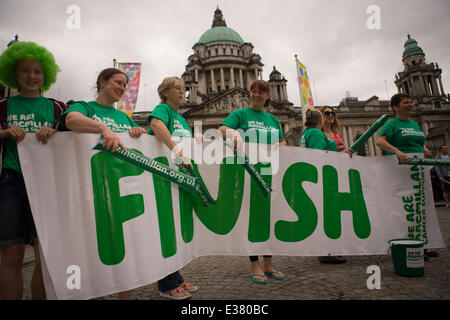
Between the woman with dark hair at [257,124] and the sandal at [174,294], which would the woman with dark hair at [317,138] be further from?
the sandal at [174,294]

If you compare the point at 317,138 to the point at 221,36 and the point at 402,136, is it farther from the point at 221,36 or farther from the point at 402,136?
the point at 221,36

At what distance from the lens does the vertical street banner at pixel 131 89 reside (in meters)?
8.55

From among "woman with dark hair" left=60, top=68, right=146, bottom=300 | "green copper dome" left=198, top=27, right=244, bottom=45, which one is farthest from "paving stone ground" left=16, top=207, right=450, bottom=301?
"green copper dome" left=198, top=27, right=244, bottom=45

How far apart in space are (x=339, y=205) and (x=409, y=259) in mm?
849

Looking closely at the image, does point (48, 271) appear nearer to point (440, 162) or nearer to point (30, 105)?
point (30, 105)

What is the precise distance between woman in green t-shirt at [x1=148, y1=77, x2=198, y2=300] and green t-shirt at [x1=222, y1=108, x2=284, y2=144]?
0.59m

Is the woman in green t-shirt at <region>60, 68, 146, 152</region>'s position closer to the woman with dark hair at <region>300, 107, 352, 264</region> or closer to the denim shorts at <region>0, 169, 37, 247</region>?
the denim shorts at <region>0, 169, 37, 247</region>

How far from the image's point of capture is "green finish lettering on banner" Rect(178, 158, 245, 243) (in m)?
2.65

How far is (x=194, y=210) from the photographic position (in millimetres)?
2650

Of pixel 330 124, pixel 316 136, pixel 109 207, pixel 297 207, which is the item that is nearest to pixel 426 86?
pixel 330 124

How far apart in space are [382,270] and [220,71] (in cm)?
5414

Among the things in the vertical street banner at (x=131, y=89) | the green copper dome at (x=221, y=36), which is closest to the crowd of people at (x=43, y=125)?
the vertical street banner at (x=131, y=89)

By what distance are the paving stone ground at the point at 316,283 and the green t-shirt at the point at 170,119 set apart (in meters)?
1.59

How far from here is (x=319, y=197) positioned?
119 inches
